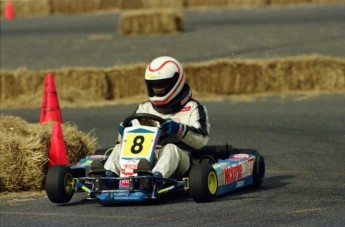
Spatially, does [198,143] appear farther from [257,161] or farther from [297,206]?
[297,206]

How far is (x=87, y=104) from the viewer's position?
16.2 metres

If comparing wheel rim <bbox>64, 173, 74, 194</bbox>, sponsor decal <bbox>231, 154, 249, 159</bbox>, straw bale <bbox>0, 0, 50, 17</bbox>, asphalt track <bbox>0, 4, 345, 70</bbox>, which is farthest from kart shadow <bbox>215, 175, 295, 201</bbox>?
straw bale <bbox>0, 0, 50, 17</bbox>

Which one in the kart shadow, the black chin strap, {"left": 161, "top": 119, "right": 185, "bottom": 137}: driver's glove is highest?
the black chin strap

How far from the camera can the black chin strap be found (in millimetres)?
9711

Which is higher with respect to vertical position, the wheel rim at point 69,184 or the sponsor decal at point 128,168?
the sponsor decal at point 128,168

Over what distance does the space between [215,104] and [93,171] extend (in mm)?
6969

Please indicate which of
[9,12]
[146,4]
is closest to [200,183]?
[9,12]

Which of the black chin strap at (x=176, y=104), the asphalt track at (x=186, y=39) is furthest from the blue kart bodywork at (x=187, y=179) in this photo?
the asphalt track at (x=186, y=39)

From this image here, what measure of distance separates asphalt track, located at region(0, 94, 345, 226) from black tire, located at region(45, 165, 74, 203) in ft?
0.24

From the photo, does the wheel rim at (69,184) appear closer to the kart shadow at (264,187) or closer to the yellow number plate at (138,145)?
the yellow number plate at (138,145)

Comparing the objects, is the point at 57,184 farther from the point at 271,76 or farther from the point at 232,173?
the point at 271,76

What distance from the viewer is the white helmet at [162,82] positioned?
9625 millimetres

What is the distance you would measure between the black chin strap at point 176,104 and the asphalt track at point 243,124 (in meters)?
0.85

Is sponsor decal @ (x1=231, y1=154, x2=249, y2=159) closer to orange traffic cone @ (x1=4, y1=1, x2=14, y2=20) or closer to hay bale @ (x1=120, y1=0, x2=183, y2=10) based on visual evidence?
orange traffic cone @ (x1=4, y1=1, x2=14, y2=20)
